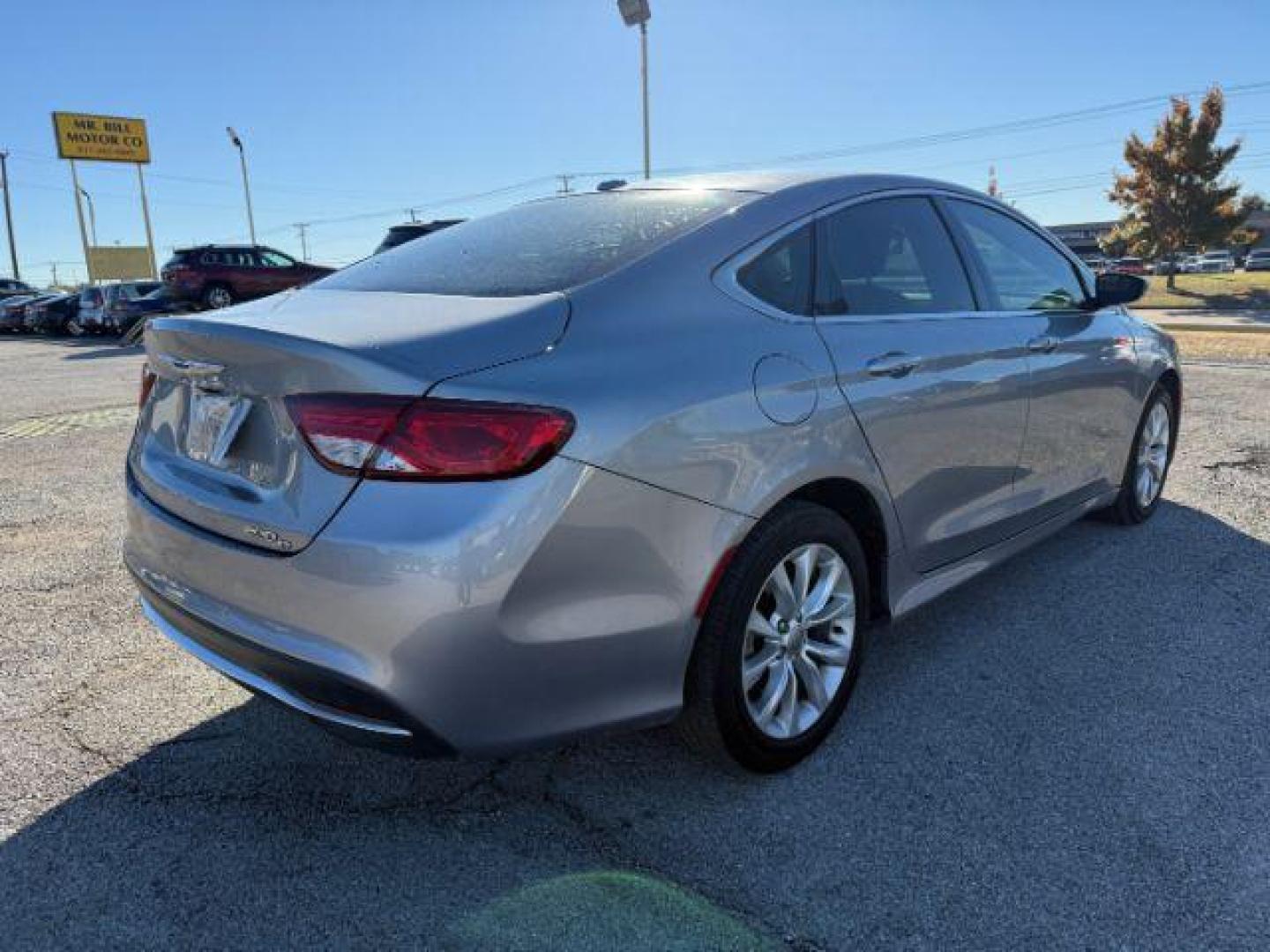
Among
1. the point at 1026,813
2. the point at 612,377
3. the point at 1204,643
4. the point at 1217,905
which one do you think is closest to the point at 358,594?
the point at 612,377

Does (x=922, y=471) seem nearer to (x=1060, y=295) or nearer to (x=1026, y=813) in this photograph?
(x=1026, y=813)

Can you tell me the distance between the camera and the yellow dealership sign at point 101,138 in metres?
41.7

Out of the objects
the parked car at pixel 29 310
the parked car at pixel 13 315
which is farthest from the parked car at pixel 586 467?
the parked car at pixel 13 315

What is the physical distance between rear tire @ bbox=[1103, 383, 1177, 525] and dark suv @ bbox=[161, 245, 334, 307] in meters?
19.5

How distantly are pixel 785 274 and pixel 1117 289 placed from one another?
90.9 inches

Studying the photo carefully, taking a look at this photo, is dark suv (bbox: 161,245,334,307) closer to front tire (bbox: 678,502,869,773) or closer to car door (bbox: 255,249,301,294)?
car door (bbox: 255,249,301,294)

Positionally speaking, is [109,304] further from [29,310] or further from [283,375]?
[283,375]

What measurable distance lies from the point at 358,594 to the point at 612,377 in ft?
2.32

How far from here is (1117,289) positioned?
4.12 m

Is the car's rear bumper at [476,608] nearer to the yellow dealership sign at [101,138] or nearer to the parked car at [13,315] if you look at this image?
the parked car at [13,315]

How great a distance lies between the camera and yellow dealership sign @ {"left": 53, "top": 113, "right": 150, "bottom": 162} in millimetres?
41719

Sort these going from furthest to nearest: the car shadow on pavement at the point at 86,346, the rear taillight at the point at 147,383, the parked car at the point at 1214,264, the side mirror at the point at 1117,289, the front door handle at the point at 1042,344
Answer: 1. the parked car at the point at 1214,264
2. the car shadow on pavement at the point at 86,346
3. the side mirror at the point at 1117,289
4. the front door handle at the point at 1042,344
5. the rear taillight at the point at 147,383

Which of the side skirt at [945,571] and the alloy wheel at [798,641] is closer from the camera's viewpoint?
the alloy wheel at [798,641]

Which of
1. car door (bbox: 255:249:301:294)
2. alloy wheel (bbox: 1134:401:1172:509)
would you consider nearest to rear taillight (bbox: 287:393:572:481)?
alloy wheel (bbox: 1134:401:1172:509)
